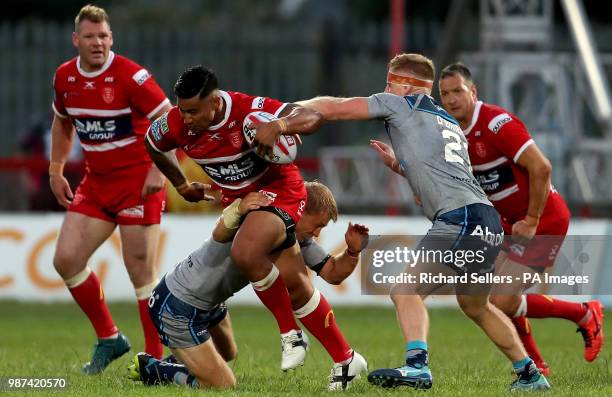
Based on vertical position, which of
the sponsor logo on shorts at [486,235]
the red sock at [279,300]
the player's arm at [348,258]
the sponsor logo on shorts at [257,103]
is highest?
the sponsor logo on shorts at [257,103]

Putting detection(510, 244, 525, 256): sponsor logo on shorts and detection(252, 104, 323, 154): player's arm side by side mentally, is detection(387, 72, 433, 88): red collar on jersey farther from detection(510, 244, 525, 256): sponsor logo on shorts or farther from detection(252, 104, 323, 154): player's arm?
detection(510, 244, 525, 256): sponsor logo on shorts

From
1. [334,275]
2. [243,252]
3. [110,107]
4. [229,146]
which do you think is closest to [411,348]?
[334,275]

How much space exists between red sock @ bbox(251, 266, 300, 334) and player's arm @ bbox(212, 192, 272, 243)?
418mm

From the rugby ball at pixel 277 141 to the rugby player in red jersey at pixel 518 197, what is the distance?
1598 millimetres

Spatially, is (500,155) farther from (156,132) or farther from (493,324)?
(156,132)

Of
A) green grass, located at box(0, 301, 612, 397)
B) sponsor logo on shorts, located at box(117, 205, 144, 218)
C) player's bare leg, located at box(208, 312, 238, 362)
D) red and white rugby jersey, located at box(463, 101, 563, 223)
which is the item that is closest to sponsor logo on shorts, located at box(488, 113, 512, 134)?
red and white rugby jersey, located at box(463, 101, 563, 223)

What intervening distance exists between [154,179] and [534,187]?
103 inches

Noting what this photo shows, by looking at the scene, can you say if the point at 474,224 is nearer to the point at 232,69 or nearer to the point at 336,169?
the point at 336,169

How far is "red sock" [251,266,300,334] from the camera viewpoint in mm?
9023

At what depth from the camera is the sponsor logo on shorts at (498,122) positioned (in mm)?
9680

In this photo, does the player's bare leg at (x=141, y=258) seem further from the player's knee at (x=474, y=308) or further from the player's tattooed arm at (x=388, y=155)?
the player's knee at (x=474, y=308)

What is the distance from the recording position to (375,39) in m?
24.1

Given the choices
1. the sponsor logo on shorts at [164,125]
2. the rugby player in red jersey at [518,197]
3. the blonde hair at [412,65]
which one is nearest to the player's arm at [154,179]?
the sponsor logo on shorts at [164,125]

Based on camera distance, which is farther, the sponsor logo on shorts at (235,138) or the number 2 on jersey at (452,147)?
the sponsor logo on shorts at (235,138)
